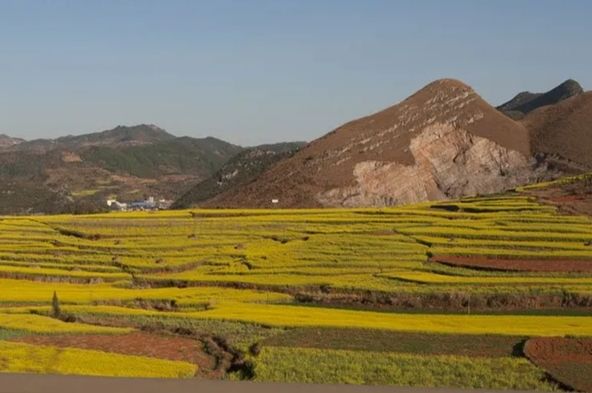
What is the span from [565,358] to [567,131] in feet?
233

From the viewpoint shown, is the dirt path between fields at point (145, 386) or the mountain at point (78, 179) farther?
the mountain at point (78, 179)

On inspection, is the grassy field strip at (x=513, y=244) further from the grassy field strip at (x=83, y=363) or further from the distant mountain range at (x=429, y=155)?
the distant mountain range at (x=429, y=155)

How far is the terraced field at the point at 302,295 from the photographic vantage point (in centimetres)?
1417

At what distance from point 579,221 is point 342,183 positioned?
1422 inches

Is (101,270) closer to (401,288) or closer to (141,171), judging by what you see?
(401,288)

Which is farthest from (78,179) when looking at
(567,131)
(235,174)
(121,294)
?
(121,294)

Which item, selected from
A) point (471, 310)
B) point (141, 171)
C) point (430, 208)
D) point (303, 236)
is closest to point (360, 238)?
point (303, 236)

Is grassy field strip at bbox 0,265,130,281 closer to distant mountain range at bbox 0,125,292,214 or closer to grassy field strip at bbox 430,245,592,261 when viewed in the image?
grassy field strip at bbox 430,245,592,261

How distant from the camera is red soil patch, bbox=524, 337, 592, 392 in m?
13.5

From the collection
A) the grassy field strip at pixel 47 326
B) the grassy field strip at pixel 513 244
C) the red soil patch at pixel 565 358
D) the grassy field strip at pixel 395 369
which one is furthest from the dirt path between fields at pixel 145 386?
the grassy field strip at pixel 513 244

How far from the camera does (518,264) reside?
28.8 metres

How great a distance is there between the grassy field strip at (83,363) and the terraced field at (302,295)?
0.05m

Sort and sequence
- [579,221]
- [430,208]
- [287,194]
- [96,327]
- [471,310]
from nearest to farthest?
1. [96,327]
2. [471,310]
3. [579,221]
4. [430,208]
5. [287,194]

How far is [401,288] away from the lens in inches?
967
